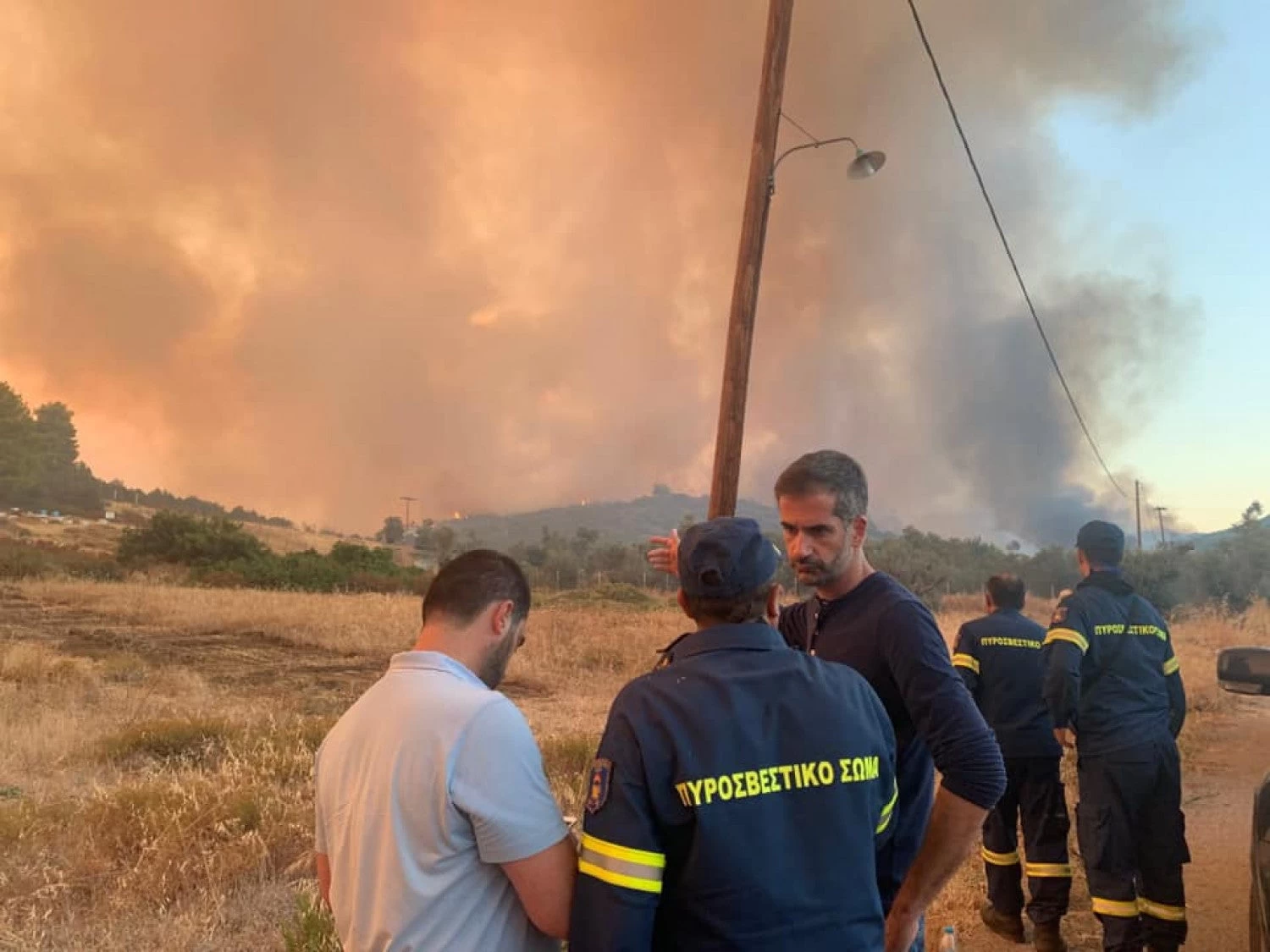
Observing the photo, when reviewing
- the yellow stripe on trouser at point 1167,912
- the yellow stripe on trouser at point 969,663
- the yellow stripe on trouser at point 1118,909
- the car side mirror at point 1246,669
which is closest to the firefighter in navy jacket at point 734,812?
the car side mirror at point 1246,669

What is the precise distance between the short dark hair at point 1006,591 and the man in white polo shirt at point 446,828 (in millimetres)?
4420

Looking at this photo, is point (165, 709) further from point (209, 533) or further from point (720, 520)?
point (209, 533)

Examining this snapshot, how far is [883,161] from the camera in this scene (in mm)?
6324

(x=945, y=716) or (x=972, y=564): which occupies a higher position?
(x=972, y=564)

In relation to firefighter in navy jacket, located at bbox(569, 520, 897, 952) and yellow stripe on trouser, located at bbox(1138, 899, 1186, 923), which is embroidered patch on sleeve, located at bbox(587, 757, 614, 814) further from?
yellow stripe on trouser, located at bbox(1138, 899, 1186, 923)

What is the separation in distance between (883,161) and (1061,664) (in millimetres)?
3863

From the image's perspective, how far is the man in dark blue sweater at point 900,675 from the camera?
215 centimetres

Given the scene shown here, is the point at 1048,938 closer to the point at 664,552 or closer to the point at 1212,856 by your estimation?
the point at 1212,856

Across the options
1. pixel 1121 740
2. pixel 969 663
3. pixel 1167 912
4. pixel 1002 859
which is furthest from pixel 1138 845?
pixel 969 663

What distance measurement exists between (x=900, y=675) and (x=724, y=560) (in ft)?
2.48

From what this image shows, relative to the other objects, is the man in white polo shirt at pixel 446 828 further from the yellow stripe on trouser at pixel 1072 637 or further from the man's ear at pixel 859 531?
the yellow stripe on trouser at pixel 1072 637

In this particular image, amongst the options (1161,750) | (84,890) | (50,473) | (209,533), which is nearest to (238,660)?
(84,890)

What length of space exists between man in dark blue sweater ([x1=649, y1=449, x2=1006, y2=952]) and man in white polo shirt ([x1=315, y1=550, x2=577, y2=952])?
0.96 meters

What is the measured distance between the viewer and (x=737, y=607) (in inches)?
70.5
